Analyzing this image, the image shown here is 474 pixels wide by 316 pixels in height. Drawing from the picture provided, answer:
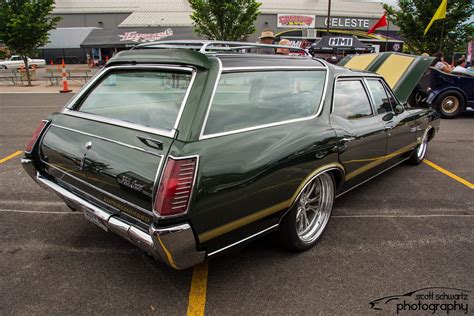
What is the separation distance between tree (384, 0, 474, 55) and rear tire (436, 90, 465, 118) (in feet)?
28.2

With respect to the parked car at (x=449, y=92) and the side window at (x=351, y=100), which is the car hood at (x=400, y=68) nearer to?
the side window at (x=351, y=100)

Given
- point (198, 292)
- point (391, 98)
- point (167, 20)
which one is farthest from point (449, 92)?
point (167, 20)

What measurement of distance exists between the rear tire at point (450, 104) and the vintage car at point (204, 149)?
7.05m

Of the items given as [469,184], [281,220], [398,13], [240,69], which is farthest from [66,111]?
[398,13]

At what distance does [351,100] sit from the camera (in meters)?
3.61

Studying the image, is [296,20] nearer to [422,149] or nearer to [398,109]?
[422,149]

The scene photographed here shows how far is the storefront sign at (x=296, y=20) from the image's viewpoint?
139 feet

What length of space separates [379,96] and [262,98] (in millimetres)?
1864

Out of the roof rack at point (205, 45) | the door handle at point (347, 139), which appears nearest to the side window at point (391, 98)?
the door handle at point (347, 139)

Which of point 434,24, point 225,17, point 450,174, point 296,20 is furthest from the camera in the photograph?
point 296,20

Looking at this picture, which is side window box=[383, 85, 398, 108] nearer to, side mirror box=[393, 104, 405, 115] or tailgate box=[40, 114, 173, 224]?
side mirror box=[393, 104, 405, 115]

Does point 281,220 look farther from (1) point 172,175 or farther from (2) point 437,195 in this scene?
(2) point 437,195

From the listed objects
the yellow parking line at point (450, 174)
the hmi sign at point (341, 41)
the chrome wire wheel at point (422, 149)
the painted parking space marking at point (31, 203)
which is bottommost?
the yellow parking line at point (450, 174)

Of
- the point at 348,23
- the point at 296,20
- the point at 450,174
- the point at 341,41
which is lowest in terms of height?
the point at 450,174
